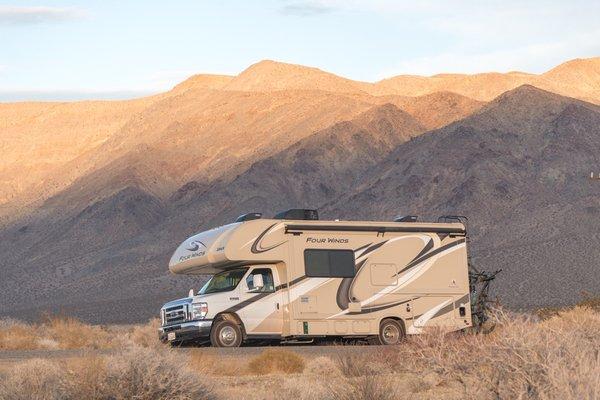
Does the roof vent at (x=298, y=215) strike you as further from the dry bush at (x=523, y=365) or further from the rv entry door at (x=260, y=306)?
the dry bush at (x=523, y=365)

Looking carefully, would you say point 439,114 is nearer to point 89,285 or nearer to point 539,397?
point 89,285

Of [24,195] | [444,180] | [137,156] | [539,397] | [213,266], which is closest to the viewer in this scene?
[539,397]

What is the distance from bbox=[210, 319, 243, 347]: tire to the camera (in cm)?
2450

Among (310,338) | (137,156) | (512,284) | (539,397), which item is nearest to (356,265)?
(310,338)

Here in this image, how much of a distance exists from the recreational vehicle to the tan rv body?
0.02 metres

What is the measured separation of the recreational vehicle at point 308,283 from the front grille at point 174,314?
21 millimetres

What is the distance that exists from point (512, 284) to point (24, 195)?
162ft

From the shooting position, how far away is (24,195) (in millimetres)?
91625

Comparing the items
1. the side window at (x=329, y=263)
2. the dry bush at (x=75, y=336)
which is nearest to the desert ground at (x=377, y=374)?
the side window at (x=329, y=263)

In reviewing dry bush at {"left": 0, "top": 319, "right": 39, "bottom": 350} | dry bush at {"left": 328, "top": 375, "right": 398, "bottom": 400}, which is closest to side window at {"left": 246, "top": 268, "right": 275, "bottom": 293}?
dry bush at {"left": 0, "top": 319, "right": 39, "bottom": 350}

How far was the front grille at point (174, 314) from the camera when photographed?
25.0 meters

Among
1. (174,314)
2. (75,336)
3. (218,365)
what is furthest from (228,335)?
(218,365)

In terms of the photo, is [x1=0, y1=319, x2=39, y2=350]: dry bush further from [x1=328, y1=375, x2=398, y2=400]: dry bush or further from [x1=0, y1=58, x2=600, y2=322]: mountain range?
[x1=0, y1=58, x2=600, y2=322]: mountain range

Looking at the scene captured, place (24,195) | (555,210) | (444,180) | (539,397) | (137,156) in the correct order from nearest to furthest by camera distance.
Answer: (539,397) < (555,210) < (444,180) < (137,156) < (24,195)
